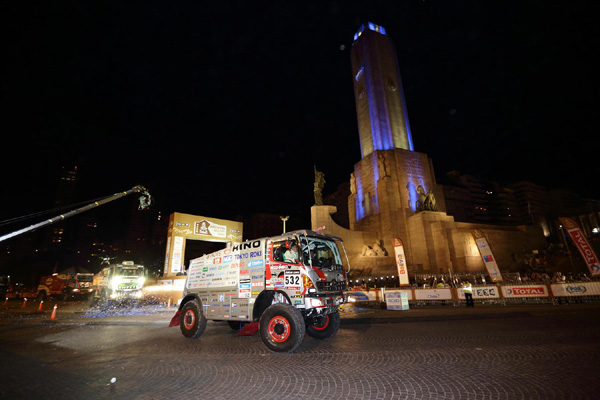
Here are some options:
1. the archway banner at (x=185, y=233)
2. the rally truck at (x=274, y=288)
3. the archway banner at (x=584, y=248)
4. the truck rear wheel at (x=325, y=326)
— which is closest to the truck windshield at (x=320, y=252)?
the rally truck at (x=274, y=288)

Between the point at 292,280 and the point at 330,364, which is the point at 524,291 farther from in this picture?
the point at 292,280

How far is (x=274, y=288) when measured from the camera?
7309mm

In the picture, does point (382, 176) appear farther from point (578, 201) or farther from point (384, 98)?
point (578, 201)

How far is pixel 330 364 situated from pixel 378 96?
51240mm

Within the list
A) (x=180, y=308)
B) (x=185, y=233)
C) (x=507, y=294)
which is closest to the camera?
(x=180, y=308)

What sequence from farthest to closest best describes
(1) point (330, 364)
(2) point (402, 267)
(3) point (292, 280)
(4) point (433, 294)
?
(2) point (402, 267), (4) point (433, 294), (3) point (292, 280), (1) point (330, 364)

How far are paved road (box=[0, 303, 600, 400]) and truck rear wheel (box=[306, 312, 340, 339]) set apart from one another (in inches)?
Result: 11.7

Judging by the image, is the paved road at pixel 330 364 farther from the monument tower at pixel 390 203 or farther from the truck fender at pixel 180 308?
the monument tower at pixel 390 203

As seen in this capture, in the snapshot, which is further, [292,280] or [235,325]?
[235,325]

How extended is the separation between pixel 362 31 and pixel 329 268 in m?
61.9

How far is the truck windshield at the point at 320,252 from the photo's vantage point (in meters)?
7.36

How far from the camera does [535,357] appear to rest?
548 centimetres

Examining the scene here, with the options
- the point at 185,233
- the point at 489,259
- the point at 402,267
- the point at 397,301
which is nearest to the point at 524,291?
the point at 489,259

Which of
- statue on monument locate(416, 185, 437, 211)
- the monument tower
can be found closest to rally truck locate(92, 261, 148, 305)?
the monument tower
